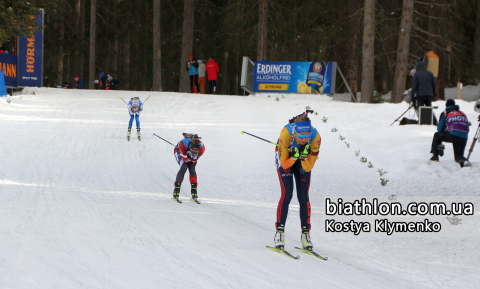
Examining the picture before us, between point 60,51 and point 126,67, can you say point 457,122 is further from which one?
point 126,67

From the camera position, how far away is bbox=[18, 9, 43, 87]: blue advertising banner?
27.8 m

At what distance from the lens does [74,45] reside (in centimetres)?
4088

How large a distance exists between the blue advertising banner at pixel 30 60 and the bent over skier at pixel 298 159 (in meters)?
25.1

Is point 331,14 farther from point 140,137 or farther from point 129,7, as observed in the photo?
point 140,137

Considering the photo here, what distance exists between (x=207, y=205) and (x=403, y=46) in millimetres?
19012

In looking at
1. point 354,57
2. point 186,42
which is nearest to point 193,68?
point 186,42

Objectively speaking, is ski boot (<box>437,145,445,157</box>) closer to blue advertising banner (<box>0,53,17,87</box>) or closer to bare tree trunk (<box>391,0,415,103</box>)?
bare tree trunk (<box>391,0,415,103</box>)

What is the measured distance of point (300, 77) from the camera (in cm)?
2673

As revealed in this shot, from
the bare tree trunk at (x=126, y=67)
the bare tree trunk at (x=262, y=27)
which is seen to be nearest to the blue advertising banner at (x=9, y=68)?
the bare tree trunk at (x=262, y=27)

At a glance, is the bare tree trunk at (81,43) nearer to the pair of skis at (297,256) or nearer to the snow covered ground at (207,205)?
the snow covered ground at (207,205)

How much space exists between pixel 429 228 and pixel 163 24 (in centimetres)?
3920

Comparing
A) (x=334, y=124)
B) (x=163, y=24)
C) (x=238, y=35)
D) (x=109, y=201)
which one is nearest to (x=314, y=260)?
(x=109, y=201)

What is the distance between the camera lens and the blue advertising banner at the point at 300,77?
86.9ft

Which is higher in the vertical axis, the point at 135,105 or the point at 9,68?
the point at 9,68
